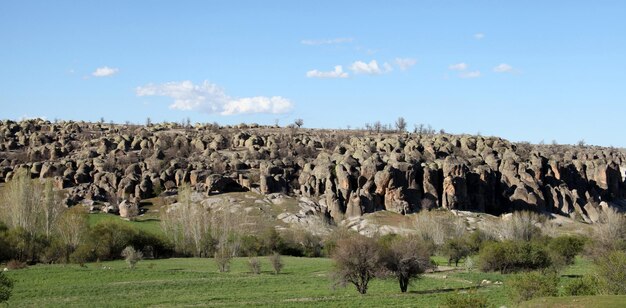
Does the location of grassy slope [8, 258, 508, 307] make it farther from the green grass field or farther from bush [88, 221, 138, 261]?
bush [88, 221, 138, 261]

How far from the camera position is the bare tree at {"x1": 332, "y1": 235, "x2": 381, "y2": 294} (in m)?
55.7

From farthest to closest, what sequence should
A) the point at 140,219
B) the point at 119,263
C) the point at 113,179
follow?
the point at 113,179, the point at 140,219, the point at 119,263

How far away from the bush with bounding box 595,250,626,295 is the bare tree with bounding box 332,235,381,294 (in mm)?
18670

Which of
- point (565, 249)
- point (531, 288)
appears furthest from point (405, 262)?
point (565, 249)

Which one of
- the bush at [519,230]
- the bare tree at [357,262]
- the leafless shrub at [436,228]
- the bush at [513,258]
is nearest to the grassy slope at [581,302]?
the bare tree at [357,262]

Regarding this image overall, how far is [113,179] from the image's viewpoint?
150 meters

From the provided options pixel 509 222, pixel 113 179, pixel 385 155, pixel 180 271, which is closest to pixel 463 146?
pixel 385 155

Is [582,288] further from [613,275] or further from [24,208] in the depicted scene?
[24,208]

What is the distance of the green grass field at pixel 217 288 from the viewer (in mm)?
49844

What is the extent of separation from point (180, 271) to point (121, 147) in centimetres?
11560

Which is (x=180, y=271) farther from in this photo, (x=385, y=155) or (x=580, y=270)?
(x=385, y=155)

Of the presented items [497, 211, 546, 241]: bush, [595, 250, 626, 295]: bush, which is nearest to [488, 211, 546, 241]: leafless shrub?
[497, 211, 546, 241]: bush

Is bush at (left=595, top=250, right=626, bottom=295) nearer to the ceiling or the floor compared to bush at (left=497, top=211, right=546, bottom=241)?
nearer to the ceiling

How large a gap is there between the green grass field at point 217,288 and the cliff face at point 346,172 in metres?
63.9
